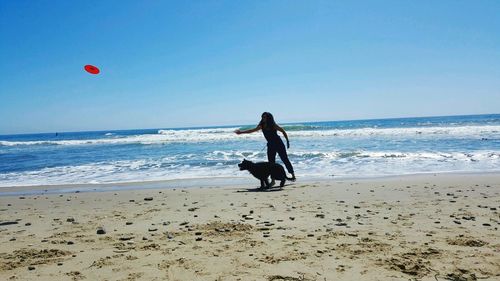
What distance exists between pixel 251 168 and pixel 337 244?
209 inches

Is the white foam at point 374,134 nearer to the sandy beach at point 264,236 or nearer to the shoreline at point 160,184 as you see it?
the shoreline at point 160,184

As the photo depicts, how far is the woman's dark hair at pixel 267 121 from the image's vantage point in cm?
987

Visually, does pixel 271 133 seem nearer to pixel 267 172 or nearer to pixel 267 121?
pixel 267 121

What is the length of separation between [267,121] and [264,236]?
5689 mm

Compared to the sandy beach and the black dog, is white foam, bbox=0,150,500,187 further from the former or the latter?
the sandy beach

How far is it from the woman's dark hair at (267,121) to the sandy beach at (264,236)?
8.62 feet

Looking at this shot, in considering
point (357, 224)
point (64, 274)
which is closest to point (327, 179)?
point (357, 224)

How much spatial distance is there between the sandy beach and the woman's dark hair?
263cm

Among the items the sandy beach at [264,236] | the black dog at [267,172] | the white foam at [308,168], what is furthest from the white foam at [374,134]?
the sandy beach at [264,236]

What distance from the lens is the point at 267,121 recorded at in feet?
32.4

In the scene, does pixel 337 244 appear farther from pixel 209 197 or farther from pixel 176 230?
pixel 209 197

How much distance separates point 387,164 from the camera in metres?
12.7

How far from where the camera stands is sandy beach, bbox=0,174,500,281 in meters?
3.42

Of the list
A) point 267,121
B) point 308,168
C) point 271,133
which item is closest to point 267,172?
point 271,133
